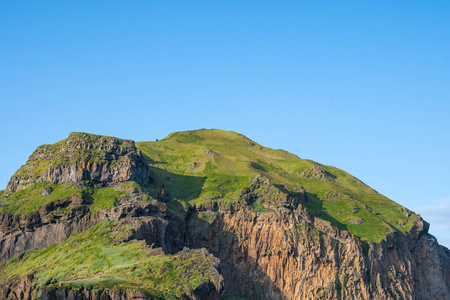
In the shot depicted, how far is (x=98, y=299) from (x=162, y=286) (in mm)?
14313

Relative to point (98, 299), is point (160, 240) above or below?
above

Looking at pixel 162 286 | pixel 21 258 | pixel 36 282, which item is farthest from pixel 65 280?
pixel 21 258

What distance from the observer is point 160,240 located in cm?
19575

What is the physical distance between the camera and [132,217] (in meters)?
197

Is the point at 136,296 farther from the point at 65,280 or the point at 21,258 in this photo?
the point at 21,258

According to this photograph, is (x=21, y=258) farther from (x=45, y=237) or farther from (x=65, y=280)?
(x=65, y=280)

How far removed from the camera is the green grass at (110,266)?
6147 inches

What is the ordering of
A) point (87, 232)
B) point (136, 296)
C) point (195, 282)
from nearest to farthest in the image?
point (136, 296) < point (195, 282) < point (87, 232)

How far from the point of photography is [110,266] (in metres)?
168

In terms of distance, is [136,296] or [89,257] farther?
[89,257]

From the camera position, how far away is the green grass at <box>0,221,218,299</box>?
512ft

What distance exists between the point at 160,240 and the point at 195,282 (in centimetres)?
3839

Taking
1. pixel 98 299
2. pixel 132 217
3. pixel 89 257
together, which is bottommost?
pixel 98 299

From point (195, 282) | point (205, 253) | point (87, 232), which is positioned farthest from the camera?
point (87, 232)
